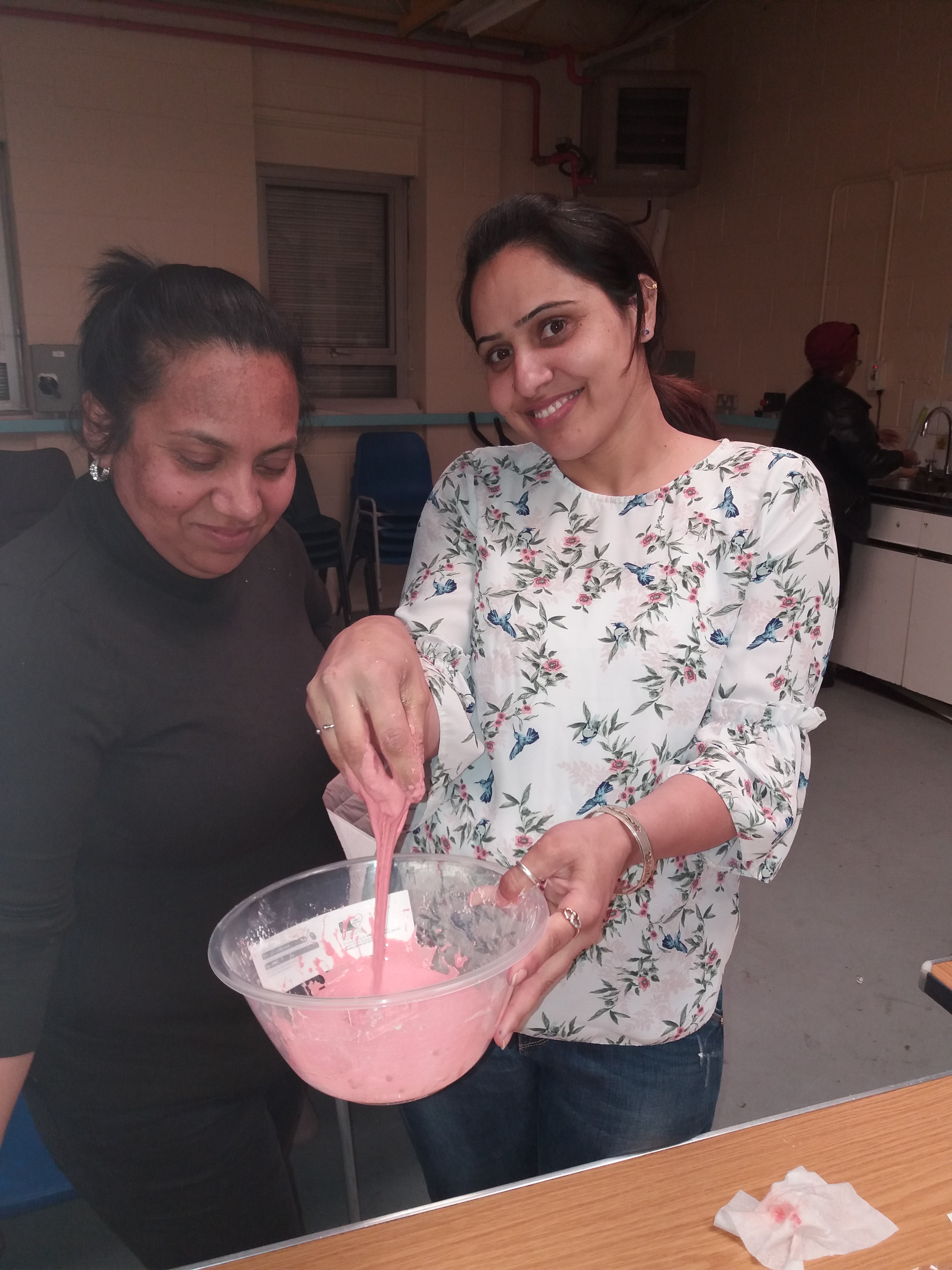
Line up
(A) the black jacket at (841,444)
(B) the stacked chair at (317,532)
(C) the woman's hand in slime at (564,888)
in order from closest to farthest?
(C) the woman's hand in slime at (564,888), (A) the black jacket at (841,444), (B) the stacked chair at (317,532)

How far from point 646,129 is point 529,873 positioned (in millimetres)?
5381

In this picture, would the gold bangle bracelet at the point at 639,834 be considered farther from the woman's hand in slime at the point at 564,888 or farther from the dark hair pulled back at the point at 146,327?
the dark hair pulled back at the point at 146,327

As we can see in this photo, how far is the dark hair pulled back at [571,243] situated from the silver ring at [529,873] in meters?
0.63

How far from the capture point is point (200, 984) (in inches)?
43.1

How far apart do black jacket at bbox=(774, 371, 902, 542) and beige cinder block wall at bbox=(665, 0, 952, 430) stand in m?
0.64

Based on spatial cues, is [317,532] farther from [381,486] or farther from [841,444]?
[841,444]

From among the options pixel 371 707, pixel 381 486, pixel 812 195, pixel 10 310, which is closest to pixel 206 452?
pixel 371 707

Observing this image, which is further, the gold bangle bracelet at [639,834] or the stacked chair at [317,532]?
the stacked chair at [317,532]

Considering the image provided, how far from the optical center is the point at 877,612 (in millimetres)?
4219

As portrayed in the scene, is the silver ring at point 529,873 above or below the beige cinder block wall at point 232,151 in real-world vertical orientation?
below

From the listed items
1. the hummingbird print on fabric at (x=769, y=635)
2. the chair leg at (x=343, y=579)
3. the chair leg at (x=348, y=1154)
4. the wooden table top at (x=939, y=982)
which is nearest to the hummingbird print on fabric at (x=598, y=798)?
the hummingbird print on fabric at (x=769, y=635)

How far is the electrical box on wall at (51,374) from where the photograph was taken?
4.38 metres

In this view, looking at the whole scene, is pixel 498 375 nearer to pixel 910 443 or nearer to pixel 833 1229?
pixel 833 1229

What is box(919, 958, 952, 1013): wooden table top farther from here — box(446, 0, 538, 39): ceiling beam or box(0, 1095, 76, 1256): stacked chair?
box(446, 0, 538, 39): ceiling beam
